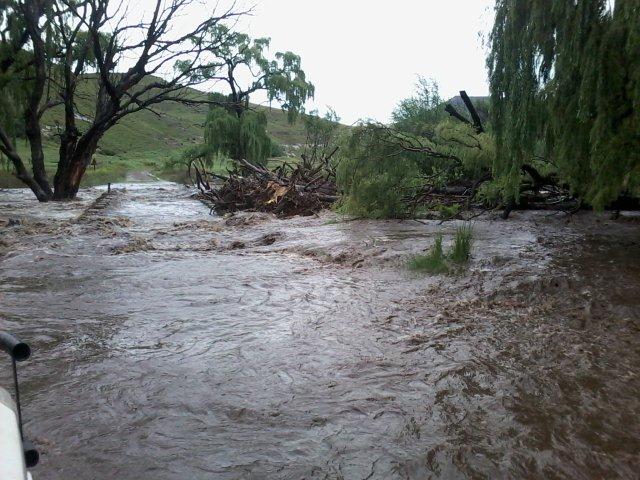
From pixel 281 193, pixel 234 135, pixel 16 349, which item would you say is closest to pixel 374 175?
pixel 281 193

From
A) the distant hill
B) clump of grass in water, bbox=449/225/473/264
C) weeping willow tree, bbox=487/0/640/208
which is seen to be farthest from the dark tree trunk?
the distant hill

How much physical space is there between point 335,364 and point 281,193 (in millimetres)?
11702

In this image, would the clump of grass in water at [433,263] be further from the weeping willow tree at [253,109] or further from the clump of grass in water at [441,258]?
the weeping willow tree at [253,109]

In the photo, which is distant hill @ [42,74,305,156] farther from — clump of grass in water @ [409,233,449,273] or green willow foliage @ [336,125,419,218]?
clump of grass in water @ [409,233,449,273]

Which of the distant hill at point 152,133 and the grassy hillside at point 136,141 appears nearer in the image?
the grassy hillside at point 136,141

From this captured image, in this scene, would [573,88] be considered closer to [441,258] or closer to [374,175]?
[441,258]

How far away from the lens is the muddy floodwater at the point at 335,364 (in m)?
2.62

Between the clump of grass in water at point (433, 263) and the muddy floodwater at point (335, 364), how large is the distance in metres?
0.18

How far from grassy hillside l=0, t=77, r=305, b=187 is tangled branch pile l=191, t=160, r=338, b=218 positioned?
17.7 m

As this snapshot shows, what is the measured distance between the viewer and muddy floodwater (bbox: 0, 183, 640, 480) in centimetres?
262

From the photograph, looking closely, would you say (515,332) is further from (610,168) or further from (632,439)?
(610,168)

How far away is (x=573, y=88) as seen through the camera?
577cm

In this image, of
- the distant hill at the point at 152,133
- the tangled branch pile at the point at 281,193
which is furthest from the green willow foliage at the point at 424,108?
the distant hill at the point at 152,133

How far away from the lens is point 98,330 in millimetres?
4621
